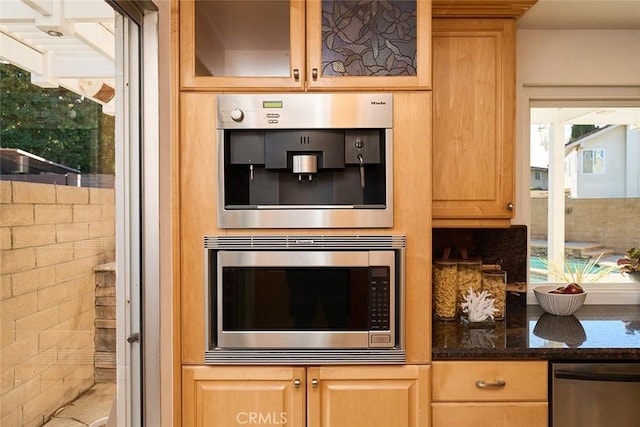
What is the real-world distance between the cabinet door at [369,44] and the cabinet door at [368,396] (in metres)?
1.03

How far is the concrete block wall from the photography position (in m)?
0.93

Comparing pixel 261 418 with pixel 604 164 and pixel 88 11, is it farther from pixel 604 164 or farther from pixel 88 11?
pixel 604 164

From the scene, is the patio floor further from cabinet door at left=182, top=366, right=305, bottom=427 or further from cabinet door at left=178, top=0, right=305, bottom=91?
cabinet door at left=178, top=0, right=305, bottom=91

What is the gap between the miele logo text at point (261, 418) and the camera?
1.66 m

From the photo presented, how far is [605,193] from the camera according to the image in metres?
2.47

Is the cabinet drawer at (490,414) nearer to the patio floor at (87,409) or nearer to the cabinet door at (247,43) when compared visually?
the patio floor at (87,409)

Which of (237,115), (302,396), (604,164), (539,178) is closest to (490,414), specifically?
(302,396)

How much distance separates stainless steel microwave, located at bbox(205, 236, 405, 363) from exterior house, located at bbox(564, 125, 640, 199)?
1.36 m

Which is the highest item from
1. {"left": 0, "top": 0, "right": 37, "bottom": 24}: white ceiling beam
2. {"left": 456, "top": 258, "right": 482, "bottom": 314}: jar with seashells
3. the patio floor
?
{"left": 0, "top": 0, "right": 37, "bottom": 24}: white ceiling beam

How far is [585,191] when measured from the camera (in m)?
2.47

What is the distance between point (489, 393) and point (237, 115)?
4.43ft

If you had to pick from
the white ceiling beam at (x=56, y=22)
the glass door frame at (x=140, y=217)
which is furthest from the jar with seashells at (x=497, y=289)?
the white ceiling beam at (x=56, y=22)

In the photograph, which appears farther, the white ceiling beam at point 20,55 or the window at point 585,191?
the window at point 585,191

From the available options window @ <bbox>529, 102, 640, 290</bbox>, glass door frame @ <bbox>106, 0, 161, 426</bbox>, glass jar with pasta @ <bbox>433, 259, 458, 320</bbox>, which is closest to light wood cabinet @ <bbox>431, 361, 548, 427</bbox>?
glass jar with pasta @ <bbox>433, 259, 458, 320</bbox>
